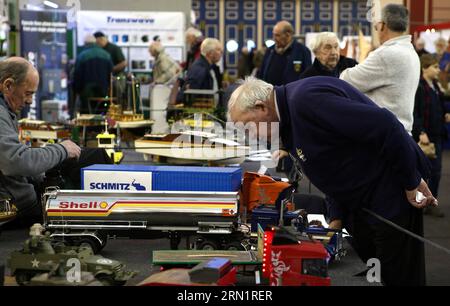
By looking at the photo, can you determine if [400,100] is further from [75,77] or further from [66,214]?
[75,77]

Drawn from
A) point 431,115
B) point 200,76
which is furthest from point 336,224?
point 200,76

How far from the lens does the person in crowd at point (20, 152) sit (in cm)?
297

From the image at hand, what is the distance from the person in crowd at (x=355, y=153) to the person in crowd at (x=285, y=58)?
4.17 metres

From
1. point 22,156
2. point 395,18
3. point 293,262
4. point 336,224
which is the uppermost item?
point 395,18

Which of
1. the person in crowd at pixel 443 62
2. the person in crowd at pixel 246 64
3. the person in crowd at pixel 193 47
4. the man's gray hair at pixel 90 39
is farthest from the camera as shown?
the person in crowd at pixel 246 64

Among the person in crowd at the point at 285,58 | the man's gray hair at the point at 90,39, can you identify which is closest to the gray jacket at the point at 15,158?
the person in crowd at the point at 285,58

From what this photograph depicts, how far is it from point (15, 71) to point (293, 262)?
5.72ft

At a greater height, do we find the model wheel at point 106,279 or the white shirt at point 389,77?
the white shirt at point 389,77

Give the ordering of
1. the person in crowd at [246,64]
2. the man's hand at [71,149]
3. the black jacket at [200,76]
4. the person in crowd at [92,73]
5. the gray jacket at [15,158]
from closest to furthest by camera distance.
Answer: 1. the gray jacket at [15,158]
2. the man's hand at [71,149]
3. the black jacket at [200,76]
4. the person in crowd at [92,73]
5. the person in crowd at [246,64]

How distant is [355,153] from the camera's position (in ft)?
8.45

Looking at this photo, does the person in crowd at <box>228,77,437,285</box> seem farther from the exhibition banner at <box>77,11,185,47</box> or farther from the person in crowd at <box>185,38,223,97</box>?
the exhibition banner at <box>77,11,185,47</box>

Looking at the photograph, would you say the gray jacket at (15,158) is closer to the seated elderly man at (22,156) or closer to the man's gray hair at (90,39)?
the seated elderly man at (22,156)

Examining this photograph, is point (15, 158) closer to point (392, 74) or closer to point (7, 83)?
point (7, 83)
